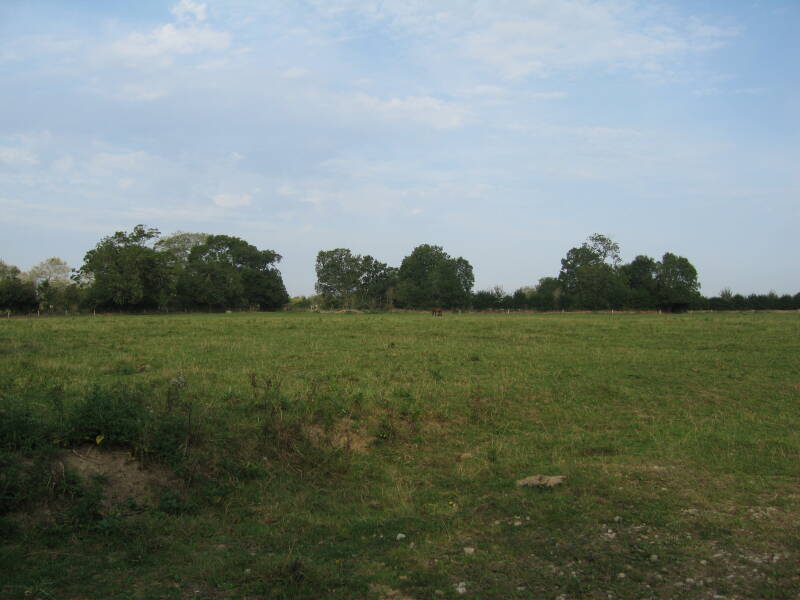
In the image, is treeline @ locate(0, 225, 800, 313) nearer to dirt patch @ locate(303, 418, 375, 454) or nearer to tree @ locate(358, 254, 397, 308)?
tree @ locate(358, 254, 397, 308)

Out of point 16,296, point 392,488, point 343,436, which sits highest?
point 16,296

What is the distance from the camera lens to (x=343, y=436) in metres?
9.88

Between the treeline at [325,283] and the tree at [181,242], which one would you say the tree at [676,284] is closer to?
the treeline at [325,283]

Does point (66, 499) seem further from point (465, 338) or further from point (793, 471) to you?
point (465, 338)

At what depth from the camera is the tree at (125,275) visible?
6275cm

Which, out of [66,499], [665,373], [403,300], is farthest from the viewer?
[403,300]

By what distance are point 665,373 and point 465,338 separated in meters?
10.9

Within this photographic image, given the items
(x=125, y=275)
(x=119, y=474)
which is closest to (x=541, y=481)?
(x=119, y=474)

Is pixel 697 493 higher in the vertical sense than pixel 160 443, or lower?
lower

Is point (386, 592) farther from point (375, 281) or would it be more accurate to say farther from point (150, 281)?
point (375, 281)

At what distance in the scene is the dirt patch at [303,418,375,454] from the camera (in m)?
9.41

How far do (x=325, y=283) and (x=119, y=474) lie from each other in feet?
343

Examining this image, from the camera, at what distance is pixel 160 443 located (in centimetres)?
769

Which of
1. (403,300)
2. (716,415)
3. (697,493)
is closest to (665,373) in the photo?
(716,415)
